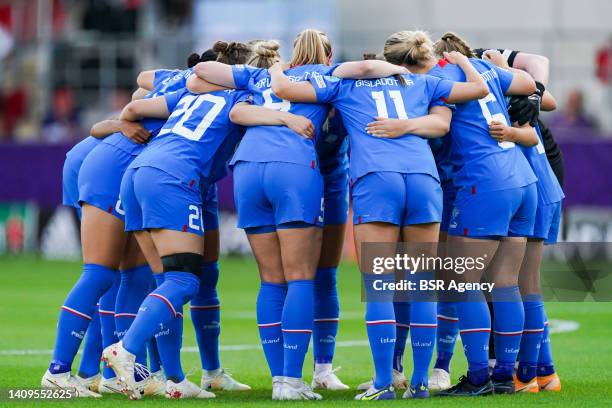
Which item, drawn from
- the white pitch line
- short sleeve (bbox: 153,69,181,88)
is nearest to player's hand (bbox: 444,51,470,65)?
short sleeve (bbox: 153,69,181,88)

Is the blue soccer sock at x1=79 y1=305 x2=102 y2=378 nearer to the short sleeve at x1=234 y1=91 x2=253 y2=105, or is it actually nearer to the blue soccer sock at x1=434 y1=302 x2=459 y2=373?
the short sleeve at x1=234 y1=91 x2=253 y2=105

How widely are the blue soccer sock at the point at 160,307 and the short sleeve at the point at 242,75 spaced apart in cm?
132

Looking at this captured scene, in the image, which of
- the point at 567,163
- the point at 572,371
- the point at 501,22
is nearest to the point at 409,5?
the point at 501,22

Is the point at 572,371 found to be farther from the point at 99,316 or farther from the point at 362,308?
the point at 362,308

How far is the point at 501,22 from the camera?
75.5 feet

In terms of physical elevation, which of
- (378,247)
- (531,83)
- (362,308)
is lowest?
(362,308)

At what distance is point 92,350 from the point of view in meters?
8.46

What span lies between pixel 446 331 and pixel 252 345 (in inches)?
117

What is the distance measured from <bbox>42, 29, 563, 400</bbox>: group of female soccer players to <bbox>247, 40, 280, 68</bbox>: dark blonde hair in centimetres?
1

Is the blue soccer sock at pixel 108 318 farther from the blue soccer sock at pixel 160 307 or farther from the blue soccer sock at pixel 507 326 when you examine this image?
the blue soccer sock at pixel 507 326

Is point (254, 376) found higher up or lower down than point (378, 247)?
lower down

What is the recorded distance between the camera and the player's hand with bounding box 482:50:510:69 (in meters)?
8.64

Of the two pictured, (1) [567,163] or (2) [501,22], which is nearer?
(1) [567,163]

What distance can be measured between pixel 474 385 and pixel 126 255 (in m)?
2.50
